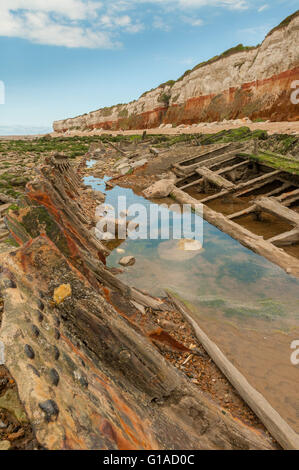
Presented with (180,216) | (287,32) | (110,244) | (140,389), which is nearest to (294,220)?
(180,216)

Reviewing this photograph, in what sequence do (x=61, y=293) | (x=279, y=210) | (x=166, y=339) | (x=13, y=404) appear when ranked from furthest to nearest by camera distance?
1. (x=279, y=210)
2. (x=166, y=339)
3. (x=61, y=293)
4. (x=13, y=404)

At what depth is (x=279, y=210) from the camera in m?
7.64

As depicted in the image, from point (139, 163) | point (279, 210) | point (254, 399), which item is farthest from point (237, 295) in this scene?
point (139, 163)

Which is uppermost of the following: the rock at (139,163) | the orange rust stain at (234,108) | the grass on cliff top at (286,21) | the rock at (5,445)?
the grass on cliff top at (286,21)

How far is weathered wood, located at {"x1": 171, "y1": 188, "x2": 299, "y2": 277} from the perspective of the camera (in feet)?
19.2

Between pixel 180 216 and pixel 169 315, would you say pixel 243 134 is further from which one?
pixel 169 315

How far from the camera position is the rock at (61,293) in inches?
92.3

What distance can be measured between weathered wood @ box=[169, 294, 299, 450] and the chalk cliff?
1152 inches

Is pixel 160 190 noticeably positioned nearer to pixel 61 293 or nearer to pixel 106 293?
pixel 106 293

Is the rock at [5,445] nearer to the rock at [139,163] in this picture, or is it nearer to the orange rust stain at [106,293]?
the orange rust stain at [106,293]

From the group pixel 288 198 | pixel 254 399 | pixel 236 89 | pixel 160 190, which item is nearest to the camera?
pixel 254 399

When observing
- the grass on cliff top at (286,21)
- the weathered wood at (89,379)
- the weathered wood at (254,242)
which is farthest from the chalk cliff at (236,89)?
the weathered wood at (89,379)

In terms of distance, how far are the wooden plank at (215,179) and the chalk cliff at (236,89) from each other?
19294 millimetres

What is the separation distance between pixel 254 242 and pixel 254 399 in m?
4.34
